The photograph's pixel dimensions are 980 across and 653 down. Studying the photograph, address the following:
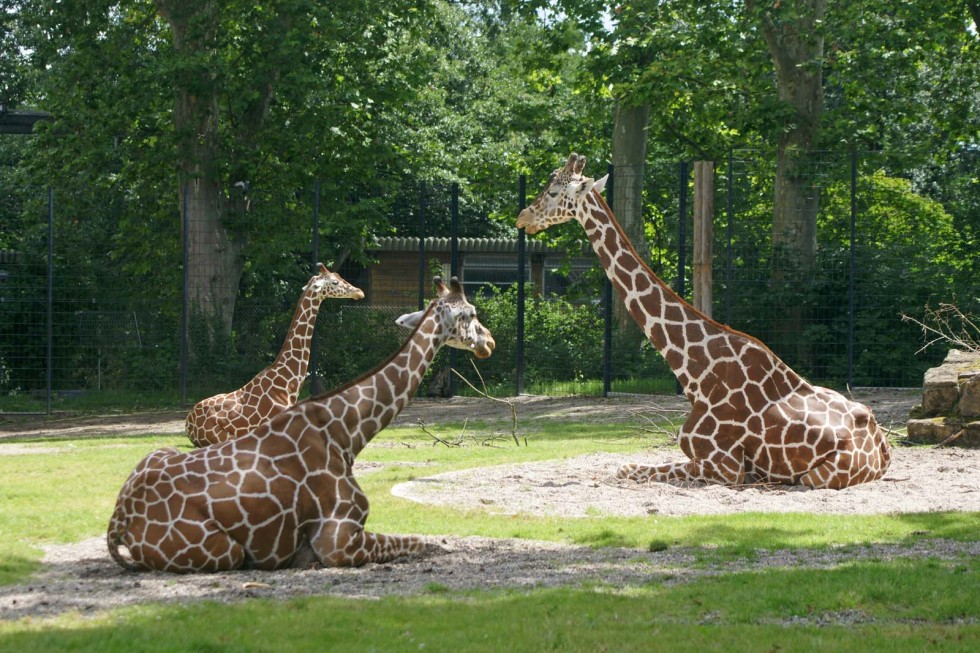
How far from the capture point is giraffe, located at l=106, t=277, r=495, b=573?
7.34 m

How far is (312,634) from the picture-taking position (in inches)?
225

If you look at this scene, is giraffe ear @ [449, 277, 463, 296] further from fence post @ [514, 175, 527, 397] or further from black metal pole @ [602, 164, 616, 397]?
fence post @ [514, 175, 527, 397]

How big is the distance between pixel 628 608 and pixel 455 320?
3.09 metres

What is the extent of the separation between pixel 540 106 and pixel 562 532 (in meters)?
20.6

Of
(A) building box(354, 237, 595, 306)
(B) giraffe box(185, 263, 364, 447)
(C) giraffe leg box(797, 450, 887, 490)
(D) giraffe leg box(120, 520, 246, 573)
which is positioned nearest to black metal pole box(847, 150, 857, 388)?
(A) building box(354, 237, 595, 306)

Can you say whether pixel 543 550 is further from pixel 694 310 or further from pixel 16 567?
pixel 694 310

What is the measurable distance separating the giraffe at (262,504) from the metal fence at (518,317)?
38.7ft

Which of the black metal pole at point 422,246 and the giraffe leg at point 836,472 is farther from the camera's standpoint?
the black metal pole at point 422,246

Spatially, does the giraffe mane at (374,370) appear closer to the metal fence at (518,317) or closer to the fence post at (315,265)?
the metal fence at (518,317)

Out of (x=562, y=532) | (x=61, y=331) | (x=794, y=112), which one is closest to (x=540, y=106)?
(x=794, y=112)

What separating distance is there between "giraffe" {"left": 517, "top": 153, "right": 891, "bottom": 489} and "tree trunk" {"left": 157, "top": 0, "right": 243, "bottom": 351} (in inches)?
427

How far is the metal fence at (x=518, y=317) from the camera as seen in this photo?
19.4m

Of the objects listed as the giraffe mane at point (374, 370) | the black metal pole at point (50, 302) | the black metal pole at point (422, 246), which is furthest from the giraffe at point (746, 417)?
the black metal pole at point (50, 302)

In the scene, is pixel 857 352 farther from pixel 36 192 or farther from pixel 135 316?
pixel 36 192
